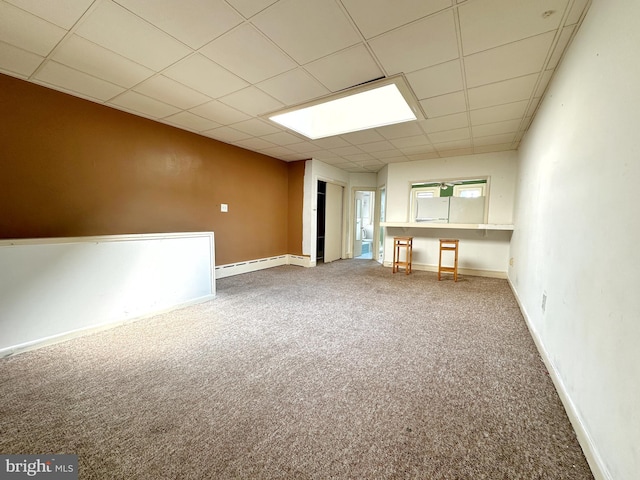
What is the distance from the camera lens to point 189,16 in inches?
63.6

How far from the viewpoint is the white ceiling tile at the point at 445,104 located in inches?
102

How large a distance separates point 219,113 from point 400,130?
2.45 metres

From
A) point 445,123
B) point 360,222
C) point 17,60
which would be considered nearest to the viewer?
point 17,60

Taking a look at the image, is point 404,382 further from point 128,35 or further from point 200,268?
point 128,35

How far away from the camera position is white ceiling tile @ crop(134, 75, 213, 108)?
2.42 meters

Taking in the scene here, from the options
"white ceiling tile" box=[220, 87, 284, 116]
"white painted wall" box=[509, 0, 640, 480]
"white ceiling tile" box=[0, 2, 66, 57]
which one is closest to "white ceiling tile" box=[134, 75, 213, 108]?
"white ceiling tile" box=[220, 87, 284, 116]

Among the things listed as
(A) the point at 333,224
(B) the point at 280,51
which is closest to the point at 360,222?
(A) the point at 333,224

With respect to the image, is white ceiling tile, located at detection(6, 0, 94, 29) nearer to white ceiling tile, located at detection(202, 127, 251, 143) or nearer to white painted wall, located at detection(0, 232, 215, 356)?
white painted wall, located at detection(0, 232, 215, 356)

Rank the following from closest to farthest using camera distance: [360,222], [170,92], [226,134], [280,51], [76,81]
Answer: [280,51]
[76,81]
[170,92]
[226,134]
[360,222]

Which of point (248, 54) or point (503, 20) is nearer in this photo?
point (503, 20)

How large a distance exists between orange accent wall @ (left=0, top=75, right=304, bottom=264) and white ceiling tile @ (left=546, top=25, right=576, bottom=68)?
13.9ft

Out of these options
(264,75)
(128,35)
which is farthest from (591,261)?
(128,35)

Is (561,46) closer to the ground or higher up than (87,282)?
higher up

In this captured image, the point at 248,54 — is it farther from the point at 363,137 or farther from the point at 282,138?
the point at 363,137
